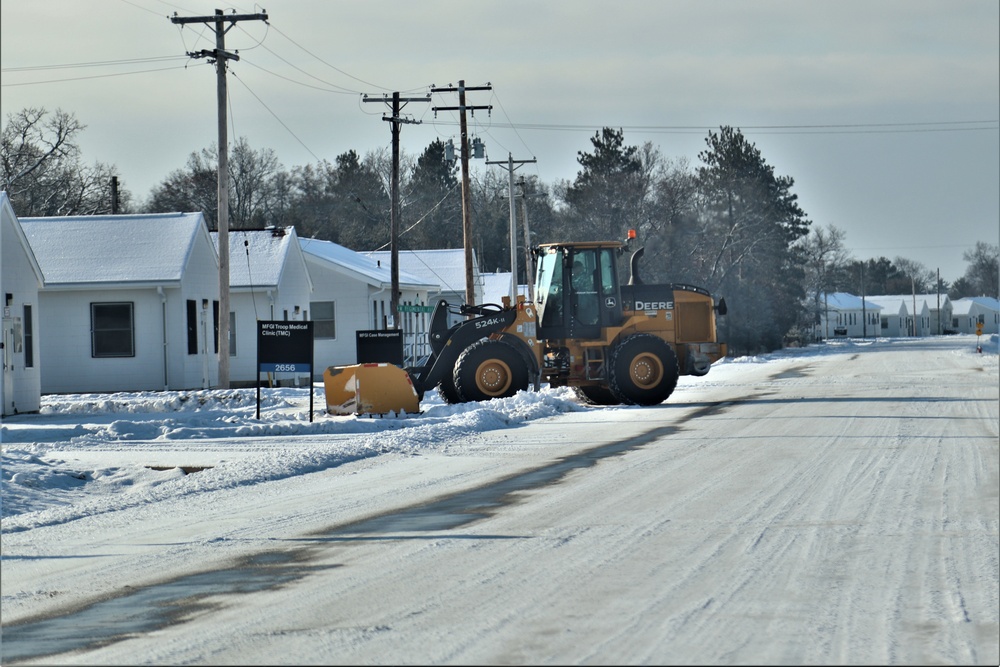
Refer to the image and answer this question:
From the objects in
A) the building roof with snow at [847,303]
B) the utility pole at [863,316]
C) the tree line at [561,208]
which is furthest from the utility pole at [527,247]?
the building roof with snow at [847,303]

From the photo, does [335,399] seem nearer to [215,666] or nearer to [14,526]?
[14,526]

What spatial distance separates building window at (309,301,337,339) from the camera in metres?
45.0

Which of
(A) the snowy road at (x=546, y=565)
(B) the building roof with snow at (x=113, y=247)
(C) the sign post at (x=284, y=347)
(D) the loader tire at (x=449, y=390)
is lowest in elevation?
(A) the snowy road at (x=546, y=565)

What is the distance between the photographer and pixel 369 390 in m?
21.9

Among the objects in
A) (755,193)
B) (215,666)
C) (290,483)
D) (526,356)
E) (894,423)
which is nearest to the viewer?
(215,666)

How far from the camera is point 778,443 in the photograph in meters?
16.1

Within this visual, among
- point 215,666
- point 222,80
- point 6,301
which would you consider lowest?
point 215,666

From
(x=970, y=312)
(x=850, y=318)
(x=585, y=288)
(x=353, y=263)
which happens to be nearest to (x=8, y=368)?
(x=585, y=288)

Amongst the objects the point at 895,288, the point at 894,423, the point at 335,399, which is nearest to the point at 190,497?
the point at 335,399

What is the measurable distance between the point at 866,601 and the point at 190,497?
741cm

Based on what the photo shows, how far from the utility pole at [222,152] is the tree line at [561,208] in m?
28.1

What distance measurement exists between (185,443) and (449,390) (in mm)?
8000

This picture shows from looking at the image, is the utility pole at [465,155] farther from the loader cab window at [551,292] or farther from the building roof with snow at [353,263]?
Answer: the loader cab window at [551,292]

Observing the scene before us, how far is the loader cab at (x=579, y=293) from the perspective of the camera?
25594 millimetres
